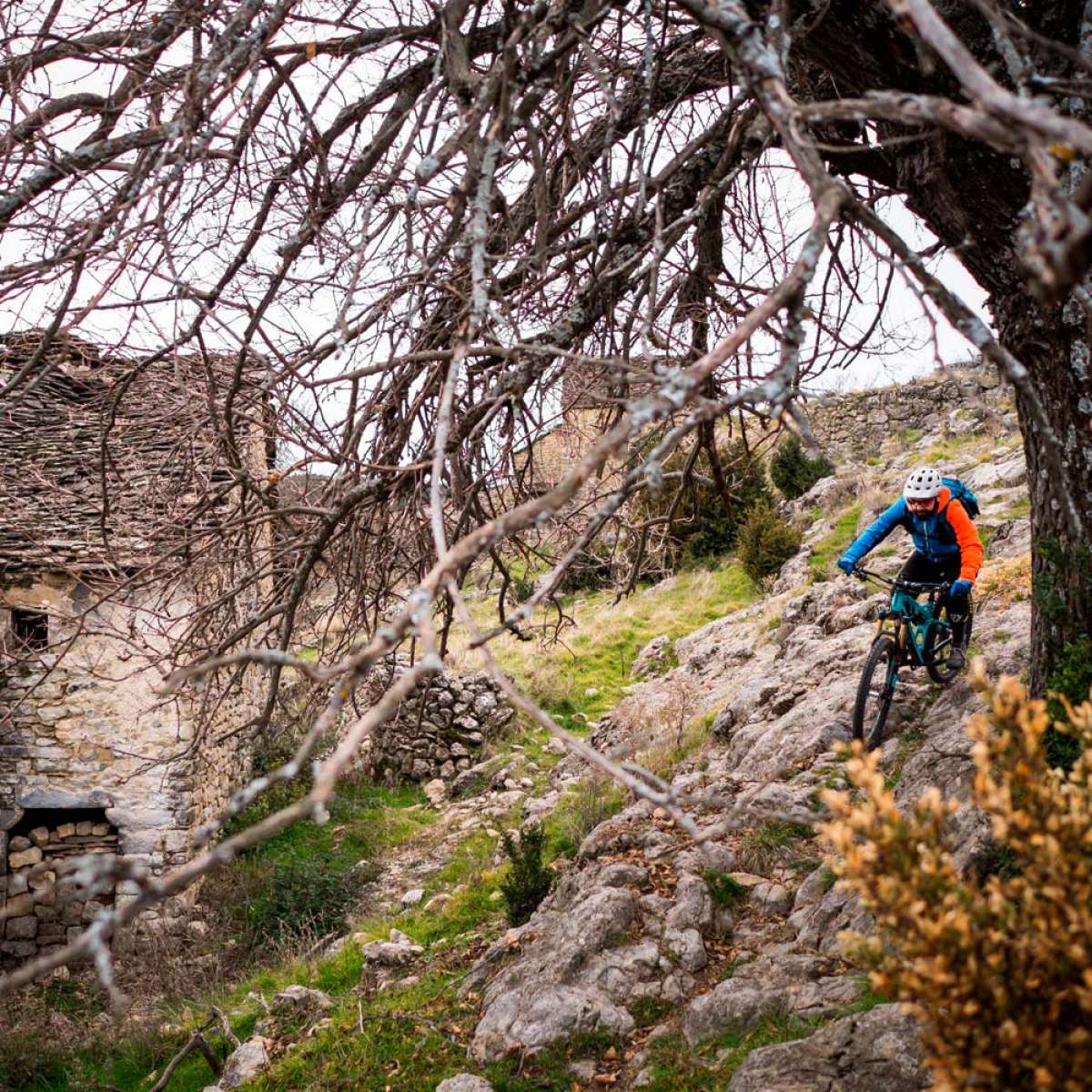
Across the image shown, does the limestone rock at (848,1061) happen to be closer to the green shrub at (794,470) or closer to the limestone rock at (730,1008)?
the limestone rock at (730,1008)

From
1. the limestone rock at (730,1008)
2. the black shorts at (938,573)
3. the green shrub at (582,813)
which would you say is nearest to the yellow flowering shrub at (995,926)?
the limestone rock at (730,1008)

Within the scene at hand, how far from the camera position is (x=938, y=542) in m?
6.15

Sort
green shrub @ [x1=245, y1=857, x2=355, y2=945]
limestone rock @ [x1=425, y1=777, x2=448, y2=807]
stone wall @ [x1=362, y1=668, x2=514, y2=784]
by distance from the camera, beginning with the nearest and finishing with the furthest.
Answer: green shrub @ [x1=245, y1=857, x2=355, y2=945] < limestone rock @ [x1=425, y1=777, x2=448, y2=807] < stone wall @ [x1=362, y1=668, x2=514, y2=784]

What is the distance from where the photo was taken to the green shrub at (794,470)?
18.7 meters

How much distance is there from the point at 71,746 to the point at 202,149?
8.53m

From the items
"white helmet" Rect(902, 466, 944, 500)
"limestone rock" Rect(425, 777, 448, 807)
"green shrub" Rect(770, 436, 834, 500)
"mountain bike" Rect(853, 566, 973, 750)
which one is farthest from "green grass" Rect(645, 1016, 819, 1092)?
"green shrub" Rect(770, 436, 834, 500)

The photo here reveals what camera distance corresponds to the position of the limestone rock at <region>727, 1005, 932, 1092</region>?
309cm

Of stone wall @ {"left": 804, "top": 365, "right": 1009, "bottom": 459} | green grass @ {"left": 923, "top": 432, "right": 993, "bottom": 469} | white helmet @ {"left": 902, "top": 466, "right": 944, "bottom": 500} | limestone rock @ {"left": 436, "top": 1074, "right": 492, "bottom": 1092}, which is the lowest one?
limestone rock @ {"left": 436, "top": 1074, "right": 492, "bottom": 1092}

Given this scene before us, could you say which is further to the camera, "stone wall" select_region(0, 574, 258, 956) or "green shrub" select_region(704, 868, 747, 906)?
"stone wall" select_region(0, 574, 258, 956)

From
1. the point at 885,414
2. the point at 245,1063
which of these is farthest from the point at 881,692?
the point at 885,414

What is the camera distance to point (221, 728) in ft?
35.4

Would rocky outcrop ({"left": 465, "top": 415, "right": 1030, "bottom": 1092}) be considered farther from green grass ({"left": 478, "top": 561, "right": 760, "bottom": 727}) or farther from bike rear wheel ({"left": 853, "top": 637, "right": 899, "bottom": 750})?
green grass ({"left": 478, "top": 561, "right": 760, "bottom": 727})

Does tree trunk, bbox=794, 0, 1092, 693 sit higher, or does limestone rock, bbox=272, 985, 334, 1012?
tree trunk, bbox=794, 0, 1092, 693

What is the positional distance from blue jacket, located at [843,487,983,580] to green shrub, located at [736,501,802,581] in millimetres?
8477
